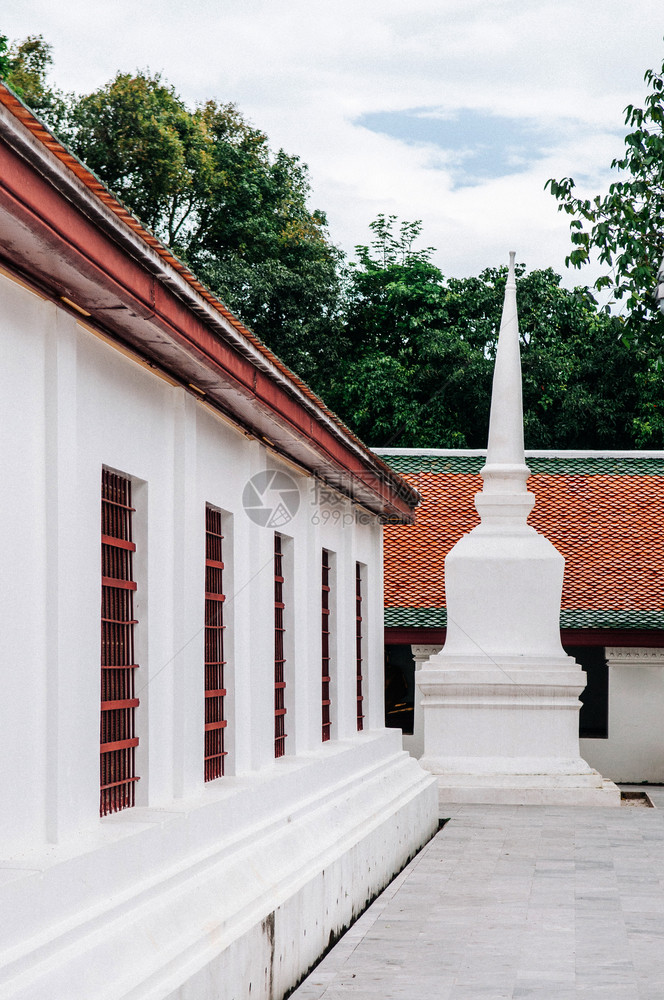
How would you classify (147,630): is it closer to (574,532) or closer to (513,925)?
(513,925)

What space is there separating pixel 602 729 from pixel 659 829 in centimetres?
916

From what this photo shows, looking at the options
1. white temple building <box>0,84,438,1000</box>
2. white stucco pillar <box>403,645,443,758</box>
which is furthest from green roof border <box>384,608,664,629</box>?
white temple building <box>0,84,438,1000</box>

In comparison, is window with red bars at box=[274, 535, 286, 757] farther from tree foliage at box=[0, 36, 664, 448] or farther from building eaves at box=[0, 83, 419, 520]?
tree foliage at box=[0, 36, 664, 448]

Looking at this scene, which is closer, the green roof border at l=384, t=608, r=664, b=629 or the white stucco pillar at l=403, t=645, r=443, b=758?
the green roof border at l=384, t=608, r=664, b=629

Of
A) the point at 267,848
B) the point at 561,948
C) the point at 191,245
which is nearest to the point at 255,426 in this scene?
the point at 267,848

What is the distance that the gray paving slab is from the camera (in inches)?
278

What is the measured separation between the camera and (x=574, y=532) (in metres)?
21.5

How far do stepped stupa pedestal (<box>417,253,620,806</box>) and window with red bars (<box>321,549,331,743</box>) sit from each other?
5445 millimetres

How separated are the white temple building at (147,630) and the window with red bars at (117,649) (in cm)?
2

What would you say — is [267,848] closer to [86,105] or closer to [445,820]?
[445,820]

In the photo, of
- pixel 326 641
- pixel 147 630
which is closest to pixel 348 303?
pixel 326 641

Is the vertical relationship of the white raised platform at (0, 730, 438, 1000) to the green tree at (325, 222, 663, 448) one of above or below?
below

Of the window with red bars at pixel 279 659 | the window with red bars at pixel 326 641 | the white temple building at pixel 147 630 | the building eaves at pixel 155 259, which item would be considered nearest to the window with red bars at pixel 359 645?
the window with red bars at pixel 326 641

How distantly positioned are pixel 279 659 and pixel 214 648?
76.1 inches
